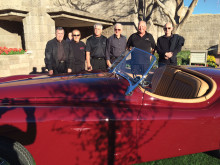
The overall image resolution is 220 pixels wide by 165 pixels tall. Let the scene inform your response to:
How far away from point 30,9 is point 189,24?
17.4 metres

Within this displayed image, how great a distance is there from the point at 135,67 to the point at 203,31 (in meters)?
20.8

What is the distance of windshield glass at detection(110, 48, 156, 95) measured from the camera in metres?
1.99

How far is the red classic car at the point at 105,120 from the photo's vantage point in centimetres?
158

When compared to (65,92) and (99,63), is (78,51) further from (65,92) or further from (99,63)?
(65,92)

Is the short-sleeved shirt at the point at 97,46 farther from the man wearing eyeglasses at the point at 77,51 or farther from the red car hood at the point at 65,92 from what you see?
the red car hood at the point at 65,92

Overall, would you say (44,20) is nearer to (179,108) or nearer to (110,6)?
(110,6)

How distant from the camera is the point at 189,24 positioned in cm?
1977

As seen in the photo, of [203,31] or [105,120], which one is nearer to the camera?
[105,120]

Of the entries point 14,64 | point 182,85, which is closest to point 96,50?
point 182,85

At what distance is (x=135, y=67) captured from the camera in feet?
7.39

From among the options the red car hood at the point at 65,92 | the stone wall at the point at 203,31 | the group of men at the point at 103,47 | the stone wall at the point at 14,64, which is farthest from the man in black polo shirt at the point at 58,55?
the stone wall at the point at 203,31

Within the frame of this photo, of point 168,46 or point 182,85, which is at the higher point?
point 168,46

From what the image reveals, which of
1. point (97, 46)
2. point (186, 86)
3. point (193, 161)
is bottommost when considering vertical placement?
point (193, 161)

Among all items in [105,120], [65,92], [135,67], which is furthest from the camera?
[135,67]
